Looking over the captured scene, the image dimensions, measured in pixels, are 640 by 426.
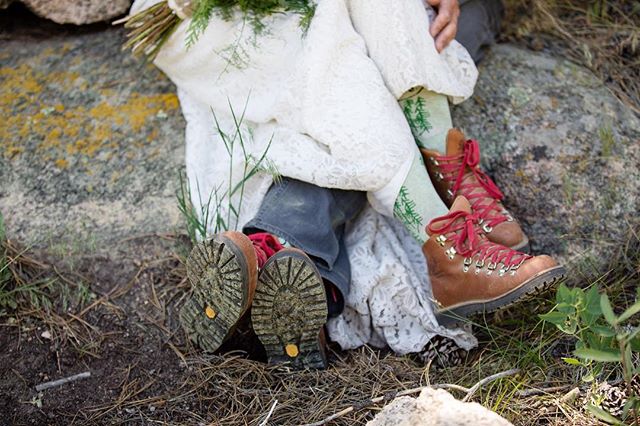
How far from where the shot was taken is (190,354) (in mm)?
1826

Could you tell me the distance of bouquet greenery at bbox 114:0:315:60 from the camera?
6.14 feet

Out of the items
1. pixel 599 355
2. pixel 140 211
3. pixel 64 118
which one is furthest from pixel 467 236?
pixel 64 118

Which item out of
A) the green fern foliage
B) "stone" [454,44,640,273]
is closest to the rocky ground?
"stone" [454,44,640,273]

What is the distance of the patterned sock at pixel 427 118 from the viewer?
1.94 metres

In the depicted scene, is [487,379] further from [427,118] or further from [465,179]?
[427,118]

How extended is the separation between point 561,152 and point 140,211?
1099mm

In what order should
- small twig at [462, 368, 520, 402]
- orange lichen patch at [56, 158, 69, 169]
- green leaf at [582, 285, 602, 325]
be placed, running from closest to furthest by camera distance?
green leaf at [582, 285, 602, 325]
small twig at [462, 368, 520, 402]
orange lichen patch at [56, 158, 69, 169]

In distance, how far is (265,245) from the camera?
5.68 feet

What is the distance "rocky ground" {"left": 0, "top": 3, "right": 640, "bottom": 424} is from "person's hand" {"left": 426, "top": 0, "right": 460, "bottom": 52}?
0.99 ft

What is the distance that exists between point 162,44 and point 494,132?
0.90 m

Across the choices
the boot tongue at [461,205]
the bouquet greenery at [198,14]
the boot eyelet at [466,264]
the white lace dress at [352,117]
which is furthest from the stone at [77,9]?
the boot eyelet at [466,264]

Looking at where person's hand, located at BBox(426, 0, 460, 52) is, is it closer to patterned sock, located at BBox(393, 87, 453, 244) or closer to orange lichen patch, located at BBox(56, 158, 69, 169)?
patterned sock, located at BBox(393, 87, 453, 244)

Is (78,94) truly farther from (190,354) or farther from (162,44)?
(190,354)

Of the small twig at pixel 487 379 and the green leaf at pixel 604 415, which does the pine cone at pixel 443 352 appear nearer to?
the small twig at pixel 487 379
